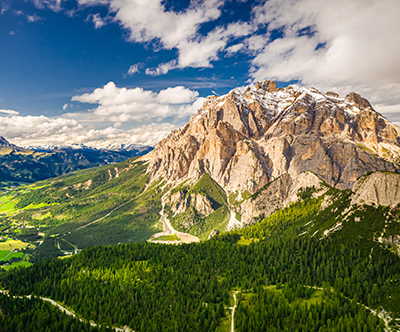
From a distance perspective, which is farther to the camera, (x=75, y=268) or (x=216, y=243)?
(x=216, y=243)

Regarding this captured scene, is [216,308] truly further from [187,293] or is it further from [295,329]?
[295,329]

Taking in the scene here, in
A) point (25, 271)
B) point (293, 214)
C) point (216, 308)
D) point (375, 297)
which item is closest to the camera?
point (375, 297)

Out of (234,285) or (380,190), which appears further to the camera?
(380,190)

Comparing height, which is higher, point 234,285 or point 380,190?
point 380,190

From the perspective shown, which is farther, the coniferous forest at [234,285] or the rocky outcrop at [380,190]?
the rocky outcrop at [380,190]

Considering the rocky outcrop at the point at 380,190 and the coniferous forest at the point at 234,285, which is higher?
the rocky outcrop at the point at 380,190

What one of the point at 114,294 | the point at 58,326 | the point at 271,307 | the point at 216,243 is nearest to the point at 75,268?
the point at 114,294

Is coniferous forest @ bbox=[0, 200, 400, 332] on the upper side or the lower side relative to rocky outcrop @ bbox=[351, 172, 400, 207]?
lower

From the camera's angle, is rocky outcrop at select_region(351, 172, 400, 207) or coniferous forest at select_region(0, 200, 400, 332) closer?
coniferous forest at select_region(0, 200, 400, 332)
